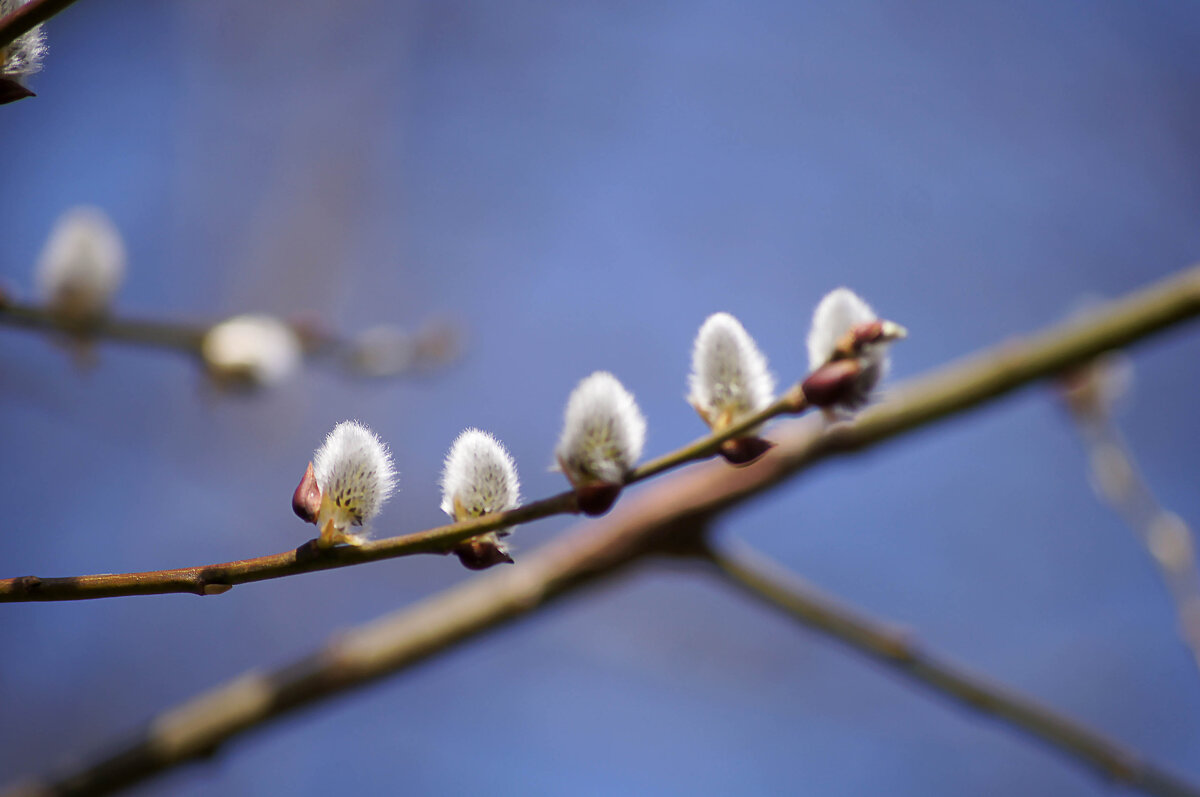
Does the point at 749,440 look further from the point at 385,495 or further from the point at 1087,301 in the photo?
→ the point at 1087,301

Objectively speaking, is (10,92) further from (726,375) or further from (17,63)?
(726,375)

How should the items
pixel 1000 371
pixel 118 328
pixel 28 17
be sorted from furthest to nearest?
pixel 1000 371
pixel 118 328
pixel 28 17

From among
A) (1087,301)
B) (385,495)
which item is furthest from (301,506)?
(1087,301)

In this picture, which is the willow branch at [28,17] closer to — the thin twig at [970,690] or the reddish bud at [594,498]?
the reddish bud at [594,498]

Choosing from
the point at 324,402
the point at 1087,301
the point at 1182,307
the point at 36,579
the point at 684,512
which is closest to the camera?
the point at 36,579

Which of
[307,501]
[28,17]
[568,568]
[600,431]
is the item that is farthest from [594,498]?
[568,568]

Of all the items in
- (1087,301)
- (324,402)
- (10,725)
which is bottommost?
(1087,301)
